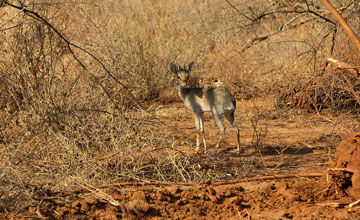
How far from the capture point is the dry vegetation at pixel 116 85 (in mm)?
4578

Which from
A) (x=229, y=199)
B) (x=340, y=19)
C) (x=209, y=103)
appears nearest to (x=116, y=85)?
(x=209, y=103)

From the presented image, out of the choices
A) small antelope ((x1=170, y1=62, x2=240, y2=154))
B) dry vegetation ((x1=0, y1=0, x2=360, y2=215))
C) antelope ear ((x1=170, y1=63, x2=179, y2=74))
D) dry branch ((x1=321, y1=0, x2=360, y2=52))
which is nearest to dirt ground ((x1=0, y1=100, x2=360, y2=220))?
dry vegetation ((x1=0, y1=0, x2=360, y2=215))

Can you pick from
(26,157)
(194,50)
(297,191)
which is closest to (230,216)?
(297,191)

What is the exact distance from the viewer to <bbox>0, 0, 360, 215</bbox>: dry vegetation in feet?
15.0

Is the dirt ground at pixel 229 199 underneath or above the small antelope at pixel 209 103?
underneath

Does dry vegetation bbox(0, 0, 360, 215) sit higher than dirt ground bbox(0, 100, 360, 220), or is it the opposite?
dry vegetation bbox(0, 0, 360, 215)

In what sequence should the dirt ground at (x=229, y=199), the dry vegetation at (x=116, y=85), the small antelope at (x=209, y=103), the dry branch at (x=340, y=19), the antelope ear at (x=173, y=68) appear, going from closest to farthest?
the dry branch at (x=340, y=19)
the dirt ground at (x=229, y=199)
the dry vegetation at (x=116, y=85)
the small antelope at (x=209, y=103)
the antelope ear at (x=173, y=68)

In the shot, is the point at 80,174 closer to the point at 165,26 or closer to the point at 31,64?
the point at 31,64

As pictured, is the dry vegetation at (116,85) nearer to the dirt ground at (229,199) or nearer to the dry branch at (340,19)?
the dirt ground at (229,199)

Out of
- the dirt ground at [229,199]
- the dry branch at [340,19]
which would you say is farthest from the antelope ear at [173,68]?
the dry branch at [340,19]

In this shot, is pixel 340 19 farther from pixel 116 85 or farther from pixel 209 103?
pixel 116 85

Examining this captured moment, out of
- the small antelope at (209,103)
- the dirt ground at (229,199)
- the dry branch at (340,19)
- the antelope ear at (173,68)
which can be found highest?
the antelope ear at (173,68)

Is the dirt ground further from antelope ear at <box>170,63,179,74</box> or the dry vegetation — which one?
antelope ear at <box>170,63,179,74</box>

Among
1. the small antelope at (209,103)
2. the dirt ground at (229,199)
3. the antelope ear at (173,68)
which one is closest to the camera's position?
the dirt ground at (229,199)
